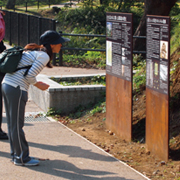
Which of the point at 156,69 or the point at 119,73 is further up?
the point at 156,69

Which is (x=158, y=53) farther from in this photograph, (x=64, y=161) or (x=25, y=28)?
(x=25, y=28)

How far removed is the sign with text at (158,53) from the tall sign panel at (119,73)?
0.52 metres

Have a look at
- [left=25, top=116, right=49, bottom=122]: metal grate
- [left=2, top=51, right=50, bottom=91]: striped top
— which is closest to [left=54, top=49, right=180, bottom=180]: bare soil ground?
[left=25, top=116, right=49, bottom=122]: metal grate

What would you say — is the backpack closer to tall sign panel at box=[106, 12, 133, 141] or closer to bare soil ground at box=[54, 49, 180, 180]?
tall sign panel at box=[106, 12, 133, 141]

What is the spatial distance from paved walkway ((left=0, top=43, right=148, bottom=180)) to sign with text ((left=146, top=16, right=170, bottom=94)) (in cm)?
117

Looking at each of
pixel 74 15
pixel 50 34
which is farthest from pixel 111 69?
pixel 74 15

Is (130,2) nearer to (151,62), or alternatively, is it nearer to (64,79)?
(64,79)

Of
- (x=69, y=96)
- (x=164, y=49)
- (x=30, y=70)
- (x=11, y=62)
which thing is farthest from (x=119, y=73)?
(x=69, y=96)

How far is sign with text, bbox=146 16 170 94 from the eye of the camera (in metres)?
4.71

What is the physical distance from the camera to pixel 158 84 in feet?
16.3

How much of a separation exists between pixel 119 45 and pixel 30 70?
6.12ft

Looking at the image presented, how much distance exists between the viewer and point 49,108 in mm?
7859

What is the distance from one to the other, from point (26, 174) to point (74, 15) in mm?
18753

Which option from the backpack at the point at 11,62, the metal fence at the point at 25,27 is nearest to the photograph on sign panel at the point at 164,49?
the backpack at the point at 11,62
